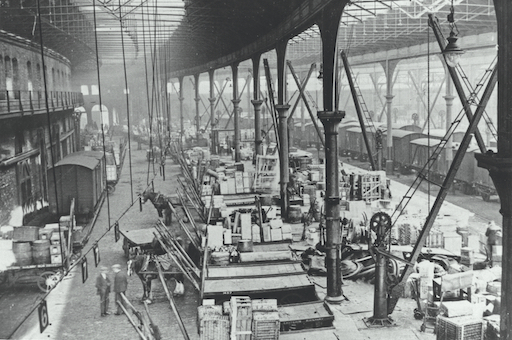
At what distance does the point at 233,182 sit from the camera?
24312 millimetres

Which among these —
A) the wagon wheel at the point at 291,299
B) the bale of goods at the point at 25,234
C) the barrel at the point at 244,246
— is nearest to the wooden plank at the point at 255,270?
the wagon wheel at the point at 291,299

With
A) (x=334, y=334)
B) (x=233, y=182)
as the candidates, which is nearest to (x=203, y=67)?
(x=233, y=182)

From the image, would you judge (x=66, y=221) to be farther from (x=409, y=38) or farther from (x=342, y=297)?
(x=409, y=38)

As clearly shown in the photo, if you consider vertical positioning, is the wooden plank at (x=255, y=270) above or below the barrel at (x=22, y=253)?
below

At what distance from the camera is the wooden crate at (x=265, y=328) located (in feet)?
31.7

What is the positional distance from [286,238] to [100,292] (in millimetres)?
6475

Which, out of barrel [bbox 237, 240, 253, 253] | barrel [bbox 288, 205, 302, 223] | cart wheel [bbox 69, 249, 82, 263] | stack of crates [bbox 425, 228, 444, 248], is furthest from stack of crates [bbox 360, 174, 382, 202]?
cart wheel [bbox 69, 249, 82, 263]

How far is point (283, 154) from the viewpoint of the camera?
19.9 meters

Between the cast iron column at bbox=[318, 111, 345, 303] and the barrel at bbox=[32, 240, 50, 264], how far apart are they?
24.4ft

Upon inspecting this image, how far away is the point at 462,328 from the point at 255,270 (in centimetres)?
506

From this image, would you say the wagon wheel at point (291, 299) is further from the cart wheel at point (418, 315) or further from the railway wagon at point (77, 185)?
the railway wagon at point (77, 185)

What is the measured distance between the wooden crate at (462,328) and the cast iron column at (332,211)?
295 centimetres

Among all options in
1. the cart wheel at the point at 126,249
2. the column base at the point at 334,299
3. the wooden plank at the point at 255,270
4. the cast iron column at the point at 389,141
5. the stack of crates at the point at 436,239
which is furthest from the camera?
the cast iron column at the point at 389,141

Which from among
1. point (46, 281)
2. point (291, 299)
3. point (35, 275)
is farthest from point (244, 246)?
point (35, 275)
